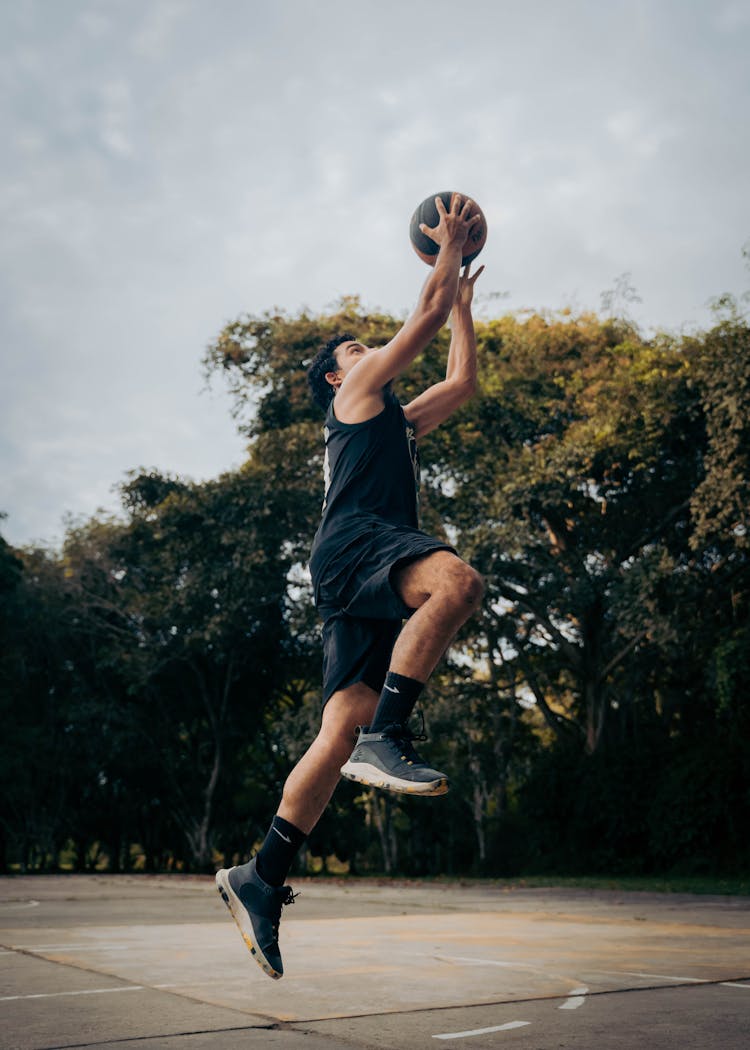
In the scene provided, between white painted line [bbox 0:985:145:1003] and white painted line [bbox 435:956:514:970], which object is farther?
white painted line [bbox 435:956:514:970]

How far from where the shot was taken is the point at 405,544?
330 cm

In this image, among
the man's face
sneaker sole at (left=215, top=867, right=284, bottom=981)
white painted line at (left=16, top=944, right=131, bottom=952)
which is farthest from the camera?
white painted line at (left=16, top=944, right=131, bottom=952)

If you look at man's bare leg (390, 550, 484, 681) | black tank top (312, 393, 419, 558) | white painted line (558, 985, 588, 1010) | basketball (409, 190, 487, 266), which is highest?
basketball (409, 190, 487, 266)

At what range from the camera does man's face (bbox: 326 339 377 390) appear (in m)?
3.96

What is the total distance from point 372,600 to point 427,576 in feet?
0.74

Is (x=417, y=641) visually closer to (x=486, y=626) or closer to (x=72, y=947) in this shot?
Answer: (x=72, y=947)

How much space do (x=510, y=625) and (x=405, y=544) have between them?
16.8 meters

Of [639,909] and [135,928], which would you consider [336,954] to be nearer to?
[135,928]

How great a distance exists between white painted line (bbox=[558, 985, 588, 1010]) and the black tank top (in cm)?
193

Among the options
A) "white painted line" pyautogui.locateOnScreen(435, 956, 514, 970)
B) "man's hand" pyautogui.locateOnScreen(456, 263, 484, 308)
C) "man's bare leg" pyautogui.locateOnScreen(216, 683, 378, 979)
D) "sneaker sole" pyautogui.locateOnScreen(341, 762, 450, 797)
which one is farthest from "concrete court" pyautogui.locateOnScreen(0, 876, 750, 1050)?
"man's hand" pyautogui.locateOnScreen(456, 263, 484, 308)

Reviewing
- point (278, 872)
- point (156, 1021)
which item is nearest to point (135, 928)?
point (156, 1021)

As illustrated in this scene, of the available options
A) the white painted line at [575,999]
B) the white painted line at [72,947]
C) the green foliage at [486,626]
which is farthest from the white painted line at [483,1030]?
the green foliage at [486,626]

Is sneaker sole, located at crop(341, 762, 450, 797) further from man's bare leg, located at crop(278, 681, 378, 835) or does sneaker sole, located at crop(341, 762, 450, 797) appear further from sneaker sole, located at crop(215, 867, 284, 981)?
sneaker sole, located at crop(215, 867, 284, 981)

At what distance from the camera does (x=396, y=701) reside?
3.16 metres
